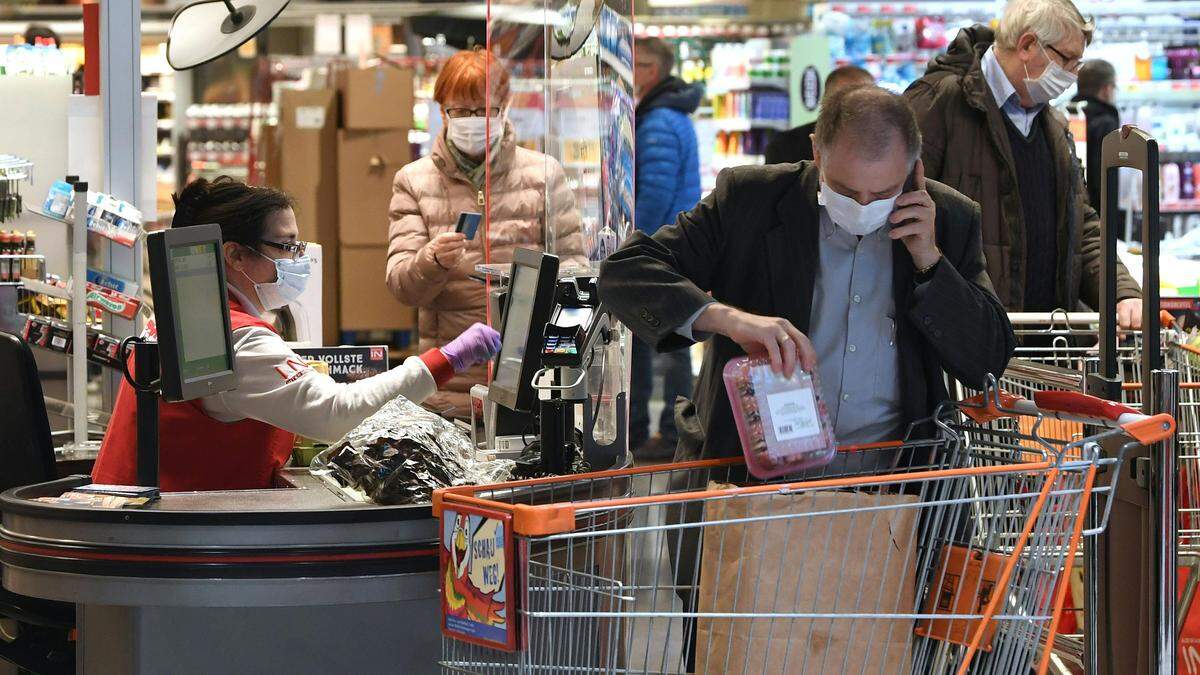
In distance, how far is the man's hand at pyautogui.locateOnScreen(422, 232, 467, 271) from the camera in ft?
13.7

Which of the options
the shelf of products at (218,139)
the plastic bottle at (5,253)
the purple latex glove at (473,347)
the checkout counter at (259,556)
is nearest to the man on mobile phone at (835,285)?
the checkout counter at (259,556)

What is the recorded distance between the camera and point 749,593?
2.13 m

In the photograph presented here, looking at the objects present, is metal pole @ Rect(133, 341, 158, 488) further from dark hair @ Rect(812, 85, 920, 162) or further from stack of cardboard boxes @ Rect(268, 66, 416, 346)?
stack of cardboard boxes @ Rect(268, 66, 416, 346)

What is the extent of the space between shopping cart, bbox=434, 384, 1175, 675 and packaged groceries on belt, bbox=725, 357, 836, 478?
Answer: 0.10 meters

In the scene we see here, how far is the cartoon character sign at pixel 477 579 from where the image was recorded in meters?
1.97

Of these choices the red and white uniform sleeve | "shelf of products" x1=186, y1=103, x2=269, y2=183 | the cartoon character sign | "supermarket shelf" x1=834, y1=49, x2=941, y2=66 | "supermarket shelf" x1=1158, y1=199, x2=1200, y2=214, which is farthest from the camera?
"shelf of products" x1=186, y1=103, x2=269, y2=183

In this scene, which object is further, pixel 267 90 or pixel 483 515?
pixel 267 90

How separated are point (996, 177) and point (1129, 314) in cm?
58

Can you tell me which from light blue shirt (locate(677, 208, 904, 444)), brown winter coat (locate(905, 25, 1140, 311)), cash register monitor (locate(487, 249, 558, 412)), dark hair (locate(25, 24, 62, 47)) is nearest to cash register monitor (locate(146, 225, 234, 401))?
cash register monitor (locate(487, 249, 558, 412))

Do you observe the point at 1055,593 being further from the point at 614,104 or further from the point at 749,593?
the point at 614,104

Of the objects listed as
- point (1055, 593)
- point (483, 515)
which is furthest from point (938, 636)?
point (483, 515)

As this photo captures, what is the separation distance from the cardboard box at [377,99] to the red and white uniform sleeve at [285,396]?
5.43m

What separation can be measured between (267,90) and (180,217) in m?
6.76

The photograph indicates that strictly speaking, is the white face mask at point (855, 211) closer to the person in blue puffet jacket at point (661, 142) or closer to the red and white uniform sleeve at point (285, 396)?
the red and white uniform sleeve at point (285, 396)
